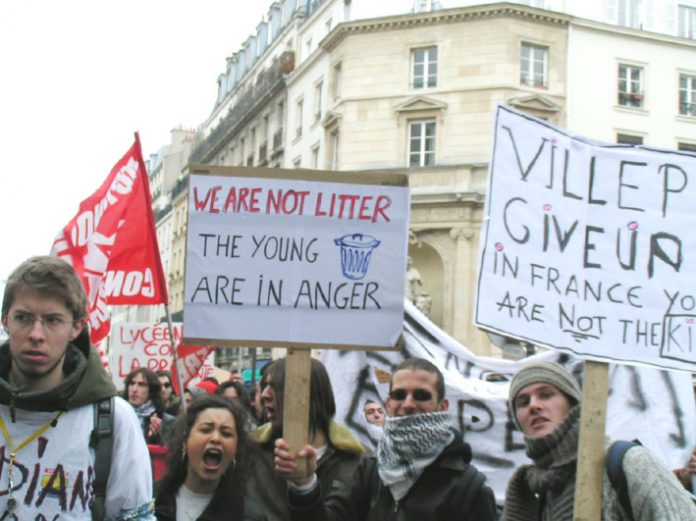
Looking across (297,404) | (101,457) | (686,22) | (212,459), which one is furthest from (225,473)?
(686,22)

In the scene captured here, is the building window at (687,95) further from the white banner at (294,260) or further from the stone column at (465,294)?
the white banner at (294,260)

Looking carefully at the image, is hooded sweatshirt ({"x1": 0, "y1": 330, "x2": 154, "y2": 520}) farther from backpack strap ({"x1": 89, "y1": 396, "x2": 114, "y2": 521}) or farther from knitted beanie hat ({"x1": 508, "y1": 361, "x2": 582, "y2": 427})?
knitted beanie hat ({"x1": 508, "y1": 361, "x2": 582, "y2": 427})

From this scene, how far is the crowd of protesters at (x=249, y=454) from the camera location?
2.88m

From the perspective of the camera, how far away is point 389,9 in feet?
105

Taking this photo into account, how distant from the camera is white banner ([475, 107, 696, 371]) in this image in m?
3.77

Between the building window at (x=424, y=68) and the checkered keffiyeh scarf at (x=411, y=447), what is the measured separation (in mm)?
27807

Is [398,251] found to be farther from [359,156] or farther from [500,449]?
[359,156]

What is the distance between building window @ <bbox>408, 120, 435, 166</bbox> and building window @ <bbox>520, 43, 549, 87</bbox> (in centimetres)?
306

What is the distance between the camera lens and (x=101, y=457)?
9.52 ft

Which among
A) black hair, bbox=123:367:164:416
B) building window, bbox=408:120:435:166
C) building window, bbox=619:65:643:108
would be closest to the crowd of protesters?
black hair, bbox=123:367:164:416

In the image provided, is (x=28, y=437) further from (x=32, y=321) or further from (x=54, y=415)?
(x=32, y=321)

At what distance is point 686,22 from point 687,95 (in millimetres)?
2701

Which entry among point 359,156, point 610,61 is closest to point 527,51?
point 610,61

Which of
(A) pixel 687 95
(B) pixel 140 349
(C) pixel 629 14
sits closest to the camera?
(B) pixel 140 349
